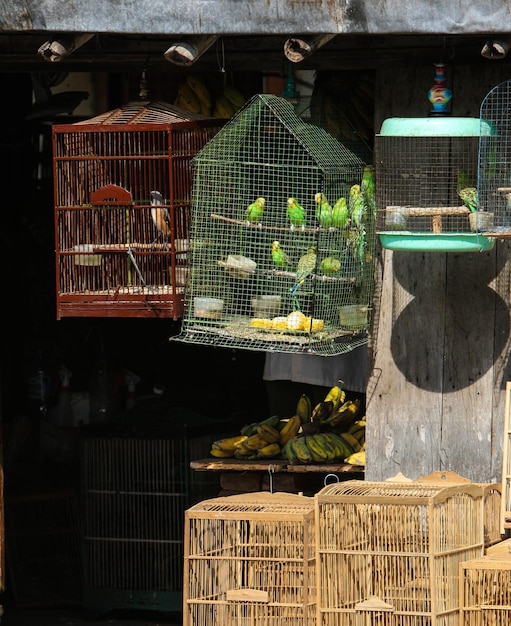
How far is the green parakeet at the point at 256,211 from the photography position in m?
6.84

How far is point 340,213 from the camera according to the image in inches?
269

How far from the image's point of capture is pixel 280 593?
256 inches

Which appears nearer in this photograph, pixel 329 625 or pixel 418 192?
pixel 329 625

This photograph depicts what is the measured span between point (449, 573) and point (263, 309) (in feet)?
5.24

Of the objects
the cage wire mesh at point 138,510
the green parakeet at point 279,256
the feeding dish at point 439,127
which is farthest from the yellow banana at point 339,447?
the feeding dish at point 439,127

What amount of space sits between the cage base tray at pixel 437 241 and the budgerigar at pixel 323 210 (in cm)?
36

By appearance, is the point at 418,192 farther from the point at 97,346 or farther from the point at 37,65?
the point at 97,346

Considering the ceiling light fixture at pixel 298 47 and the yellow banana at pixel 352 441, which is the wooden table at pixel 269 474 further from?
the ceiling light fixture at pixel 298 47

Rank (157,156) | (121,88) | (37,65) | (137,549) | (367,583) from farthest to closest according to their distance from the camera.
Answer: (121,88) → (137,549) → (37,65) → (157,156) → (367,583)

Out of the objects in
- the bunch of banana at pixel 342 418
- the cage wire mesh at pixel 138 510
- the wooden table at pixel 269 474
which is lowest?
the cage wire mesh at pixel 138 510

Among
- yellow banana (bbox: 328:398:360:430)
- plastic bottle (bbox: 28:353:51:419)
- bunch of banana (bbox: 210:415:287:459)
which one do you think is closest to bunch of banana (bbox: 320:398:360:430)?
yellow banana (bbox: 328:398:360:430)

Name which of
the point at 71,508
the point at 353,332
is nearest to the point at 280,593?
the point at 353,332

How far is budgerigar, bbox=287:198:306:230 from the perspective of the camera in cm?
679

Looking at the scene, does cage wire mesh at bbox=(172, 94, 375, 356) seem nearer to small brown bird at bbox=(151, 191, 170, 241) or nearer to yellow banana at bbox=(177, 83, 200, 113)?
small brown bird at bbox=(151, 191, 170, 241)
